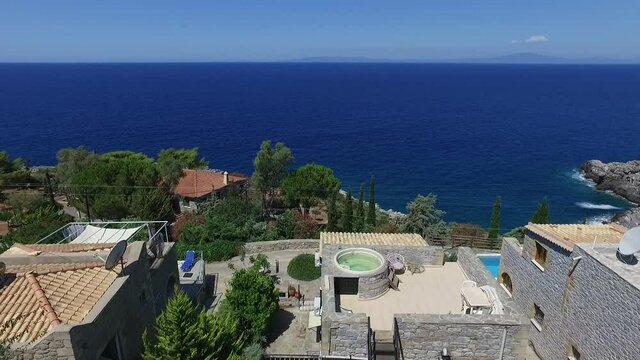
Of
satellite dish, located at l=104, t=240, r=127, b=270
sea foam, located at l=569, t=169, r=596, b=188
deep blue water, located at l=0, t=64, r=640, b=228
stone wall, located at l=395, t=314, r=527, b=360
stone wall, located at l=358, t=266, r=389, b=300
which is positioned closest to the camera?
satellite dish, located at l=104, t=240, r=127, b=270

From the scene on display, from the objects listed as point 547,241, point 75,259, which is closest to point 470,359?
point 547,241

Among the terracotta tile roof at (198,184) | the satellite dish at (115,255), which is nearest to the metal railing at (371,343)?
the satellite dish at (115,255)

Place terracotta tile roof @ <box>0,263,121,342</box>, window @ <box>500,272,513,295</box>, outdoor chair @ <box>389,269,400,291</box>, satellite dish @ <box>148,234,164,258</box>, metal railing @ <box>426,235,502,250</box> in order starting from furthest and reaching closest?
metal railing @ <box>426,235,502,250</box> → window @ <box>500,272,513,295</box> → satellite dish @ <box>148,234,164,258</box> → outdoor chair @ <box>389,269,400,291</box> → terracotta tile roof @ <box>0,263,121,342</box>

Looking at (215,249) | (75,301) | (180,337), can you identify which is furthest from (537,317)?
(215,249)

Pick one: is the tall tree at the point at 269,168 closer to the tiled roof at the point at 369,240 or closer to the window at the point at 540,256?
the tiled roof at the point at 369,240

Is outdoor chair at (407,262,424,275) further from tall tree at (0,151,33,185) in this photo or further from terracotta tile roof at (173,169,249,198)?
tall tree at (0,151,33,185)

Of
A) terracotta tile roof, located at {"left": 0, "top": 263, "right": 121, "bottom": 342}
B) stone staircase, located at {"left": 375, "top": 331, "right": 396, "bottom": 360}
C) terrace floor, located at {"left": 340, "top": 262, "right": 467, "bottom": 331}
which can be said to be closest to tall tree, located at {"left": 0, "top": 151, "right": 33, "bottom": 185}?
terracotta tile roof, located at {"left": 0, "top": 263, "right": 121, "bottom": 342}
